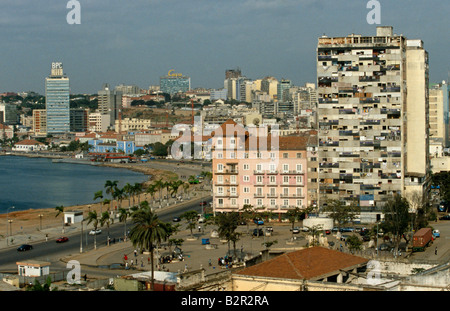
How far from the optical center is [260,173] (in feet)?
122

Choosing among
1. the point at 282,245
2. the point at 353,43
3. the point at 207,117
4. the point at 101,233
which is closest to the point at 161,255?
the point at 282,245

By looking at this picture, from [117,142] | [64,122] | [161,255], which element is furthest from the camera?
[64,122]

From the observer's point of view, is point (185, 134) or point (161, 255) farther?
point (185, 134)

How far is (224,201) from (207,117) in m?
87.7

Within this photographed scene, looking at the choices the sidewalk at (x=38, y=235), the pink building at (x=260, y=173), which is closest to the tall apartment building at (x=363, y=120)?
the pink building at (x=260, y=173)

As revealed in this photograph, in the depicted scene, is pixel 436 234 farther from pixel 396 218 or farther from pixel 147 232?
pixel 147 232

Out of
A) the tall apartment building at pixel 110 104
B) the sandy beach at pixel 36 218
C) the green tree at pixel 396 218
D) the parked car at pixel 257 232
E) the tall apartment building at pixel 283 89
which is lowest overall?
the sandy beach at pixel 36 218

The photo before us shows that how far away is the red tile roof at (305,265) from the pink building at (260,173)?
2183 cm

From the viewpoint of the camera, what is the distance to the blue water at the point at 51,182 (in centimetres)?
5641

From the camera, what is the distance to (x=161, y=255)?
91.8 feet
